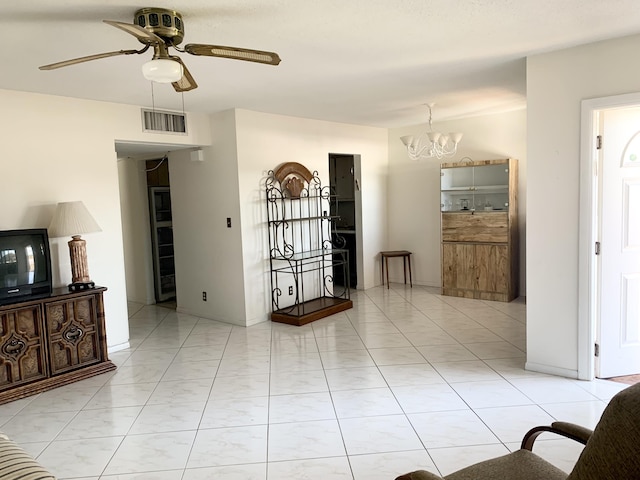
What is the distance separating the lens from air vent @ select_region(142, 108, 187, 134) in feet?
15.9

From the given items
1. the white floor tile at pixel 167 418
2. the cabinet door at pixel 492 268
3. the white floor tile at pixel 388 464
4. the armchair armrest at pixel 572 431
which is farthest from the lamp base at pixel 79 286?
the cabinet door at pixel 492 268

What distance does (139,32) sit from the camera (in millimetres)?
2104

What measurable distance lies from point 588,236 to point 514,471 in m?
2.22

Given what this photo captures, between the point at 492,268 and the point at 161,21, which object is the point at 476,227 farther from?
the point at 161,21

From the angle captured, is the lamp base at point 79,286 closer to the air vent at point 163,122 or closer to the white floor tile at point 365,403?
the air vent at point 163,122

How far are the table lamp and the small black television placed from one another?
143 mm

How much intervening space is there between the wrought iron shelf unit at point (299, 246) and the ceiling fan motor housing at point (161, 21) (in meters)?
3.12

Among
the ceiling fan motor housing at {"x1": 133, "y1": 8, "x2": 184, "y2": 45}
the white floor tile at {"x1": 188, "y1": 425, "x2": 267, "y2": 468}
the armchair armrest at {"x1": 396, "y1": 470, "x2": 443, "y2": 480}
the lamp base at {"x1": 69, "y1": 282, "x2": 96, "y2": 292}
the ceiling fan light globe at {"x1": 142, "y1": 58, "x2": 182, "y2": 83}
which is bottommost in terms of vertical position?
the white floor tile at {"x1": 188, "y1": 425, "x2": 267, "y2": 468}

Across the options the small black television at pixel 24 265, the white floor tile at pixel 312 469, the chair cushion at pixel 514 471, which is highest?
the small black television at pixel 24 265

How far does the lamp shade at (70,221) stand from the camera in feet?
12.8

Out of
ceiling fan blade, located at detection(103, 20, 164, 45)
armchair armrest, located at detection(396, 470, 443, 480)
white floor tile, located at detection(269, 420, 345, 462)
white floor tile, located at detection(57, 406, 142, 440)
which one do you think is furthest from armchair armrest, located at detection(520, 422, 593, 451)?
white floor tile, located at detection(57, 406, 142, 440)

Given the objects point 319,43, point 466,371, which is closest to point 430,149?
point 466,371

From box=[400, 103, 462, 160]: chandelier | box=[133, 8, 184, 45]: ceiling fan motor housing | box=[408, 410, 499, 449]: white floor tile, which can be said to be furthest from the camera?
box=[400, 103, 462, 160]: chandelier

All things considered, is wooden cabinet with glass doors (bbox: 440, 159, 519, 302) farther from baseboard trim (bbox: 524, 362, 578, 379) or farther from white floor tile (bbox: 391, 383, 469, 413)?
white floor tile (bbox: 391, 383, 469, 413)
